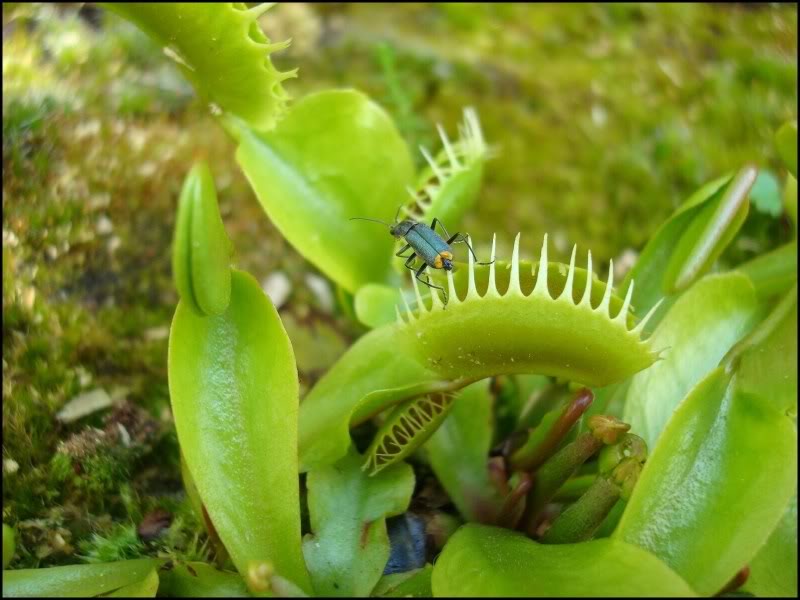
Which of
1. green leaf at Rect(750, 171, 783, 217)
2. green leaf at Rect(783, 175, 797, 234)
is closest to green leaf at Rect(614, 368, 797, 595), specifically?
green leaf at Rect(783, 175, 797, 234)

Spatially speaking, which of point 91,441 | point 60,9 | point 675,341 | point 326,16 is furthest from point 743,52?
point 91,441

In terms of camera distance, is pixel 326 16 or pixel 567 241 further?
pixel 326 16

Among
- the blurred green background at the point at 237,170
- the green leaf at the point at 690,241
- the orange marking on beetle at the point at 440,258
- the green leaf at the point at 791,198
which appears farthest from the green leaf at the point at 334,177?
the green leaf at the point at 791,198

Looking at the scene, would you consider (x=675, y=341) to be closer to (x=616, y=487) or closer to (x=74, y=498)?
(x=616, y=487)

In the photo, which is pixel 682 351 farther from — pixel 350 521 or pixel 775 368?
pixel 350 521

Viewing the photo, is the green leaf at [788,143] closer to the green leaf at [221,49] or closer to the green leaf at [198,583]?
the green leaf at [221,49]

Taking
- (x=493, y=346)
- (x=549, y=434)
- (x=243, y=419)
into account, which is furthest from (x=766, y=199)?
(x=243, y=419)
